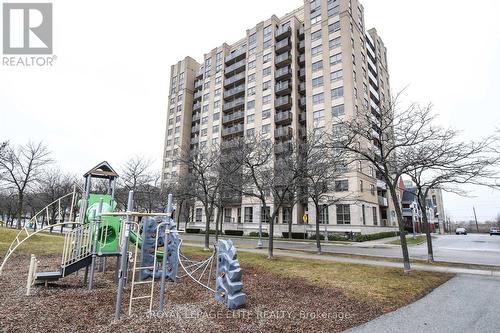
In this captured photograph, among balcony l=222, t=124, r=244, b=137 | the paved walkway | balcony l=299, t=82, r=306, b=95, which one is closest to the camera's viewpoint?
the paved walkway

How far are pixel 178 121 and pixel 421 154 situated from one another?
64.5 meters

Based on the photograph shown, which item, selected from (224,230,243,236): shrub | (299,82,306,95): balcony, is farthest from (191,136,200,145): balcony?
(224,230,243,236): shrub

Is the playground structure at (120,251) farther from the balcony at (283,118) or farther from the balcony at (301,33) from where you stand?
the balcony at (301,33)

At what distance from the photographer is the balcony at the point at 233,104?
5688 cm

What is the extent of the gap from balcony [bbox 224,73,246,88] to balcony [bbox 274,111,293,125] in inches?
605

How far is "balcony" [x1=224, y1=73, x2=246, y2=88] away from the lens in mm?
59469

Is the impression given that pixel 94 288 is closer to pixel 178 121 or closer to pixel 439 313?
pixel 439 313

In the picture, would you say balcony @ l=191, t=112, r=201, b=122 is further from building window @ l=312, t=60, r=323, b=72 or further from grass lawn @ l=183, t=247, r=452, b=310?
grass lawn @ l=183, t=247, r=452, b=310

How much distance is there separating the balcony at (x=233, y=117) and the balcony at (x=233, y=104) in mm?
1690

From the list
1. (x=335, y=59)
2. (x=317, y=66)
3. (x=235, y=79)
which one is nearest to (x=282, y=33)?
(x=317, y=66)

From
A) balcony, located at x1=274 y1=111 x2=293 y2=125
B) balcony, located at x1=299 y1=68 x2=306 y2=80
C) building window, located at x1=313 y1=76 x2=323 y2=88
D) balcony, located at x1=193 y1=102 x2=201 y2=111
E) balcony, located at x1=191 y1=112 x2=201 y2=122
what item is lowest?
balcony, located at x1=274 y1=111 x2=293 y2=125

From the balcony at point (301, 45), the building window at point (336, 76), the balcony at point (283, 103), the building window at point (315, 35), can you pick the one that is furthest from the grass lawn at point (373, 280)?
the balcony at point (301, 45)

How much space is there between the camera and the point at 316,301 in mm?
7324

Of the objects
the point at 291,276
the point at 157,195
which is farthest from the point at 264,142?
the point at 157,195
